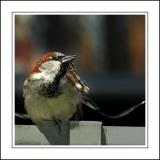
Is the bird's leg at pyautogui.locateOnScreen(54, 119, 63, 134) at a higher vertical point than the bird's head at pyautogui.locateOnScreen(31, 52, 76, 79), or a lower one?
lower

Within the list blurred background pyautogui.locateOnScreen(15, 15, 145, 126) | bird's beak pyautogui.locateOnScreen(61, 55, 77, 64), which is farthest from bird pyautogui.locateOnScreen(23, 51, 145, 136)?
blurred background pyautogui.locateOnScreen(15, 15, 145, 126)

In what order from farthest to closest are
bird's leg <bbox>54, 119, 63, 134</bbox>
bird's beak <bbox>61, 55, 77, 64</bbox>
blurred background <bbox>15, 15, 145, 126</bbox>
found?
blurred background <bbox>15, 15, 145, 126</bbox>
bird's beak <bbox>61, 55, 77, 64</bbox>
bird's leg <bbox>54, 119, 63, 134</bbox>

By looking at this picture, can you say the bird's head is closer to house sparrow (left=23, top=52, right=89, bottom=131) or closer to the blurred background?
house sparrow (left=23, top=52, right=89, bottom=131)

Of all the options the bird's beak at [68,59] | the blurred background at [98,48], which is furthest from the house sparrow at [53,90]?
the blurred background at [98,48]

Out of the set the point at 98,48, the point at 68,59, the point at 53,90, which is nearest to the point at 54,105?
the point at 53,90

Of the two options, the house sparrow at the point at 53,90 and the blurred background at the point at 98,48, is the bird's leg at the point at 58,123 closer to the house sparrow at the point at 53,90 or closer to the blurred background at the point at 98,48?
the house sparrow at the point at 53,90

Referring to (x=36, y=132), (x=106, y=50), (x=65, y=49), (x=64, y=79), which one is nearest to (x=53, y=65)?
(x=64, y=79)

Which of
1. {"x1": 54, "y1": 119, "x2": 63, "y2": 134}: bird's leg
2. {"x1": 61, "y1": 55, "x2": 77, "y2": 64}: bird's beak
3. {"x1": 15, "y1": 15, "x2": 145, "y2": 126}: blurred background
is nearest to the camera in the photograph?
{"x1": 54, "y1": 119, "x2": 63, "y2": 134}: bird's leg

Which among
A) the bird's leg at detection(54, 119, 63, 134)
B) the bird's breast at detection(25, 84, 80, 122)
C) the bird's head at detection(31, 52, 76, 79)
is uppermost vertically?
the bird's head at detection(31, 52, 76, 79)

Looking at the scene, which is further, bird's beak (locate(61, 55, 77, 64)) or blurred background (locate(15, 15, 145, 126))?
blurred background (locate(15, 15, 145, 126))
